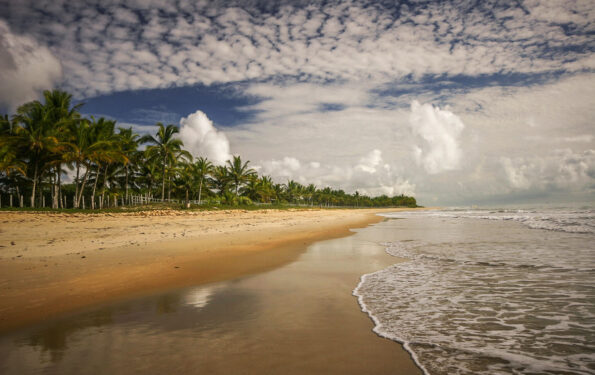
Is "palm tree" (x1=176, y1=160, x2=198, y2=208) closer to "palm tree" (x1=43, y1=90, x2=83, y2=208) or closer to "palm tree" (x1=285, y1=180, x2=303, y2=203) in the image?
"palm tree" (x1=43, y1=90, x2=83, y2=208)

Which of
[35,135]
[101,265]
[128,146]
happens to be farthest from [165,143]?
[101,265]

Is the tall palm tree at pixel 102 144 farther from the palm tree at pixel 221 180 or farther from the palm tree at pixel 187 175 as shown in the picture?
the palm tree at pixel 221 180

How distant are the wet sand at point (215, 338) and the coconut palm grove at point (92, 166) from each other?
2936cm

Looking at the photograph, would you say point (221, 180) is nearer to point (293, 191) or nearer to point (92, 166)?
point (92, 166)

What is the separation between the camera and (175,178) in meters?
49.9

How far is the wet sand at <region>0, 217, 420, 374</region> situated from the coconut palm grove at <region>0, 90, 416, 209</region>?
96.3ft

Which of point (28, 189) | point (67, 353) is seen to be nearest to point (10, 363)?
point (67, 353)

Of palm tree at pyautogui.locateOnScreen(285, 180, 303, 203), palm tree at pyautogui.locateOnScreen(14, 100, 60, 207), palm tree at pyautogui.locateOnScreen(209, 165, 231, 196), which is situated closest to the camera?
palm tree at pyautogui.locateOnScreen(14, 100, 60, 207)

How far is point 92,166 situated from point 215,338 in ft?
148

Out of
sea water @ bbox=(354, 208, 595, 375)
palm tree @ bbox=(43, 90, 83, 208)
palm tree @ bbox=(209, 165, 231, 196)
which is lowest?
sea water @ bbox=(354, 208, 595, 375)

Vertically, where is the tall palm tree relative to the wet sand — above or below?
above

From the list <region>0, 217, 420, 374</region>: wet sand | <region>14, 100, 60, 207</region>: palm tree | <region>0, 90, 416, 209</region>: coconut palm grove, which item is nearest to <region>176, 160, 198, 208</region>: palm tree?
<region>0, 90, 416, 209</region>: coconut palm grove

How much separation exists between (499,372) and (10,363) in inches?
177

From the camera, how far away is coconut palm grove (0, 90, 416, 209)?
28.4 metres
